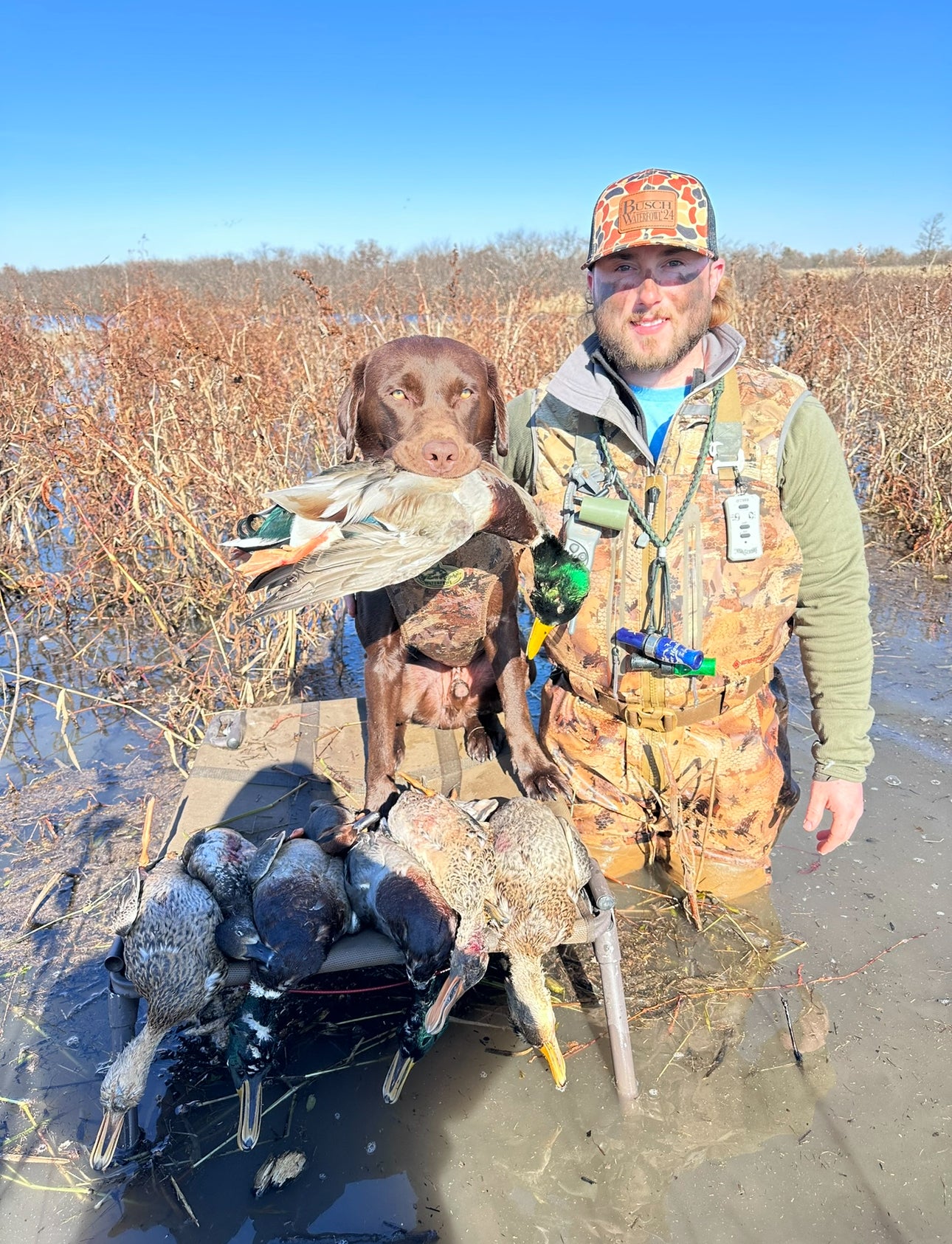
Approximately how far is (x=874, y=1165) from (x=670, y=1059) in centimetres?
59

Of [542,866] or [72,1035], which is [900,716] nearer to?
[542,866]

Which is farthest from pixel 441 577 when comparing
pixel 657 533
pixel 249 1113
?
pixel 249 1113

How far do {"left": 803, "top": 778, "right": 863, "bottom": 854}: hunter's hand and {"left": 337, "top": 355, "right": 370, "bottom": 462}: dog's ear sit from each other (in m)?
2.07

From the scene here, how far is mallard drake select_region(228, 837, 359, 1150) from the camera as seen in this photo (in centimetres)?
227

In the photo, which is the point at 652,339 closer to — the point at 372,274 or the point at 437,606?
the point at 437,606

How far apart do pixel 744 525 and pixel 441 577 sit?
1057 millimetres

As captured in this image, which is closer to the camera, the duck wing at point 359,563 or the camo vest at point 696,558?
the duck wing at point 359,563

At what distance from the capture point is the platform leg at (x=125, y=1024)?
7.53 feet

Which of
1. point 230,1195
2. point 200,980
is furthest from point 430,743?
point 230,1195

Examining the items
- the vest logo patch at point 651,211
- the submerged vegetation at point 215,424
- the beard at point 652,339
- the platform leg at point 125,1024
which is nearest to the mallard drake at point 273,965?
the platform leg at point 125,1024

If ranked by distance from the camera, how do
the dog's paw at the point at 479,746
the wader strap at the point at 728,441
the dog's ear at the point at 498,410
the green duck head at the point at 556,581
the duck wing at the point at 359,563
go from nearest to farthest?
the duck wing at the point at 359,563 → the green duck head at the point at 556,581 → the wader strap at the point at 728,441 → the dog's ear at the point at 498,410 → the dog's paw at the point at 479,746

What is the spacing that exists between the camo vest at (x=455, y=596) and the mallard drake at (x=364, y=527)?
0.61 meters

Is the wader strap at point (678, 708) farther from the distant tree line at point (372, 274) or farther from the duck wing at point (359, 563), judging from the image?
the distant tree line at point (372, 274)

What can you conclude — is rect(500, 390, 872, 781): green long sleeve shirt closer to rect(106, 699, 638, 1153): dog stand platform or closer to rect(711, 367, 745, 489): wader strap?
rect(711, 367, 745, 489): wader strap
